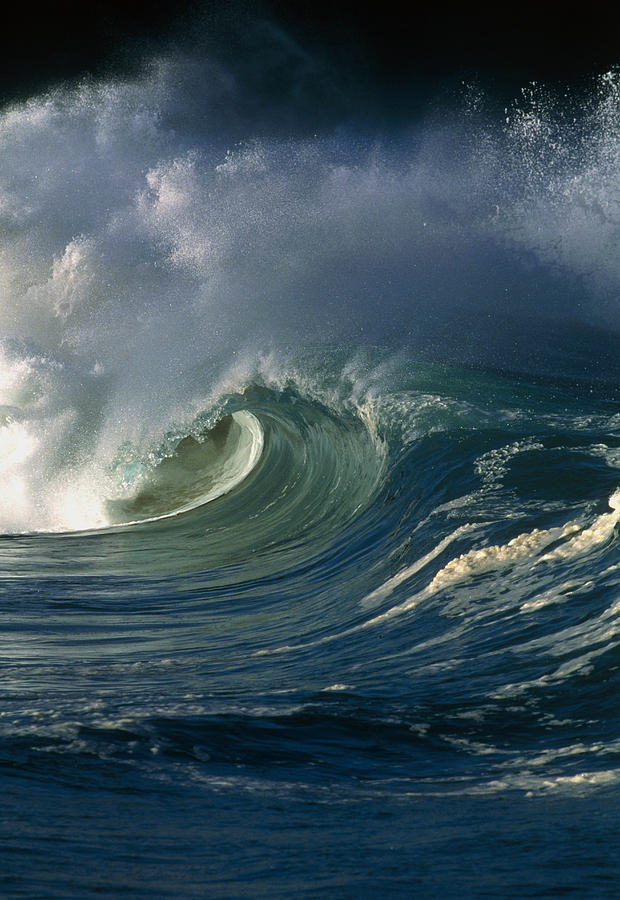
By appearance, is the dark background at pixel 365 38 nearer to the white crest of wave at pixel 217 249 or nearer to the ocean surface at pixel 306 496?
the ocean surface at pixel 306 496

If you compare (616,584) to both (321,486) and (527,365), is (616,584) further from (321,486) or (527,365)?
(527,365)

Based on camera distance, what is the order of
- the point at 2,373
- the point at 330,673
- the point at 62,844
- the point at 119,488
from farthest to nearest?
the point at 2,373
the point at 119,488
the point at 330,673
the point at 62,844

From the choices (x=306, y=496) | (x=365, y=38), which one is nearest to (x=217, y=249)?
(x=306, y=496)

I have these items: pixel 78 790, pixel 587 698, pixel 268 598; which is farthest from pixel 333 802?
pixel 268 598

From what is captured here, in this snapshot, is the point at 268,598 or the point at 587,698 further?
the point at 268,598

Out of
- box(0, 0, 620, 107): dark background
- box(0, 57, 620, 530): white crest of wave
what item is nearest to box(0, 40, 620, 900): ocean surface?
box(0, 57, 620, 530): white crest of wave

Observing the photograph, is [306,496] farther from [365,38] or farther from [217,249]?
[365,38]

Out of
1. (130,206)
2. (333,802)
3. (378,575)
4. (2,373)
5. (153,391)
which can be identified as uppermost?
(130,206)
